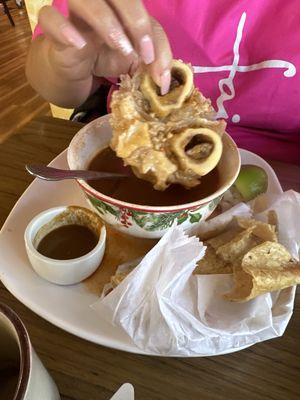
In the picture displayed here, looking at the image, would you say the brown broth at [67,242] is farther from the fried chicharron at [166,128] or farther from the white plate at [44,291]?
the fried chicharron at [166,128]

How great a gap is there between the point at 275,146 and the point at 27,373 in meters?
0.86

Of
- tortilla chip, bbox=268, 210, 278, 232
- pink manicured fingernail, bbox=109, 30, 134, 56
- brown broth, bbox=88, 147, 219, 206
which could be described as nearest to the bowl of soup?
brown broth, bbox=88, 147, 219, 206

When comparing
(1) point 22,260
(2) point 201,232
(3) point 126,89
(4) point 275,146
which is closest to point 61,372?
(1) point 22,260

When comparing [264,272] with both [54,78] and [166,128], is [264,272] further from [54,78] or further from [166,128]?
[54,78]

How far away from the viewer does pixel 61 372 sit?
572 mm

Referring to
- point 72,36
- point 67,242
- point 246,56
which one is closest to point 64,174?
point 67,242

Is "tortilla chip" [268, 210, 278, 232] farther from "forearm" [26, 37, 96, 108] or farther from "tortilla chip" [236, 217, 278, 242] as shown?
"forearm" [26, 37, 96, 108]

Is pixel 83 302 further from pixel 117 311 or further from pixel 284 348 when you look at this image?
pixel 284 348

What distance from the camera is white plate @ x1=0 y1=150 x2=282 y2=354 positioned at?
23.6 inches

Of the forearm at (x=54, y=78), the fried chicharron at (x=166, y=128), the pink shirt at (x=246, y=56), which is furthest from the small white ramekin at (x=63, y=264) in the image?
the pink shirt at (x=246, y=56)

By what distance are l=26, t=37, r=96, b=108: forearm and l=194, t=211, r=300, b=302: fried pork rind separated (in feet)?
1.63

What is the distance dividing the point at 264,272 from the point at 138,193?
10.0 inches

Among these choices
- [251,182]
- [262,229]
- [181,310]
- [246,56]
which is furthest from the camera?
[246,56]

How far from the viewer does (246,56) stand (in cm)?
97
